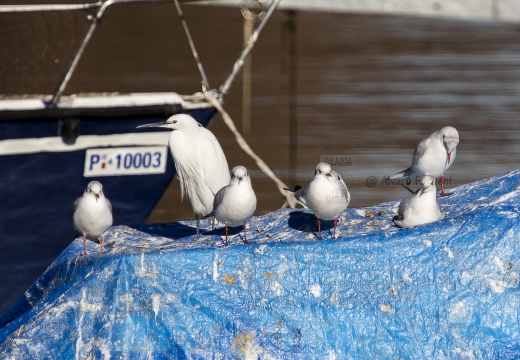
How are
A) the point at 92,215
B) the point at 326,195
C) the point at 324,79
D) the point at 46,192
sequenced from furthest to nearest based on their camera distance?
1. the point at 324,79
2. the point at 46,192
3. the point at 92,215
4. the point at 326,195

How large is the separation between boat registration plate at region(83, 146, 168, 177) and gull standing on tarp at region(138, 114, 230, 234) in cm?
171

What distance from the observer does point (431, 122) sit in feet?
41.8

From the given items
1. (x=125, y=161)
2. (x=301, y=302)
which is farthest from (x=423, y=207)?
(x=125, y=161)

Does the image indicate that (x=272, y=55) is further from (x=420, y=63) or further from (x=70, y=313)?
(x=70, y=313)

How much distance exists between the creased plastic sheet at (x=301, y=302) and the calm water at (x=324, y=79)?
11.6 ft

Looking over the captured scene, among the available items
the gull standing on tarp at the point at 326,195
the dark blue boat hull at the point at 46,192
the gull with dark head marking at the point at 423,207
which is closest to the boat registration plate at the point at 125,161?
the dark blue boat hull at the point at 46,192

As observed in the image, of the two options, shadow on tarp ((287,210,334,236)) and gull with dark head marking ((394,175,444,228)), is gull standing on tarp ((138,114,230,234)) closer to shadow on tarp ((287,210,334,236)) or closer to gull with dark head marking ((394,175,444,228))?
shadow on tarp ((287,210,334,236))

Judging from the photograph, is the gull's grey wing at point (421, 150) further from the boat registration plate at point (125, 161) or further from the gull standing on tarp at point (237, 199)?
the boat registration plate at point (125, 161)

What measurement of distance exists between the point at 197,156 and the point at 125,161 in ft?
6.28

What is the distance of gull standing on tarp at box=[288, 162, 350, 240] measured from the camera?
5602 mm

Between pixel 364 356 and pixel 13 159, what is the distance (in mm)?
3900

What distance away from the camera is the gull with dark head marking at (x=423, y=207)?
5.61 m

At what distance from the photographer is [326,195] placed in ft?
18.4

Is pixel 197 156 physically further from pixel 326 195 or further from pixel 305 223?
pixel 326 195
